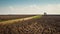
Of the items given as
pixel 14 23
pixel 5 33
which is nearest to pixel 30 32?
pixel 14 23

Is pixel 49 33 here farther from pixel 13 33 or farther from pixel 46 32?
pixel 13 33

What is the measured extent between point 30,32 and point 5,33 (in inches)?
80.8

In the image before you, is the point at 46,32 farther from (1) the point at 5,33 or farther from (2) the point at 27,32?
(1) the point at 5,33

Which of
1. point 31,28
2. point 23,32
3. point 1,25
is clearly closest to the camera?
point 1,25

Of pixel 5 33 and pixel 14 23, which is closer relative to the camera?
pixel 5 33

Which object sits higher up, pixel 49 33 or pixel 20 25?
pixel 20 25

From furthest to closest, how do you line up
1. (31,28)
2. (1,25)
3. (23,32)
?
(31,28) → (23,32) → (1,25)

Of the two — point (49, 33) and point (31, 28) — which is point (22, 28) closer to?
point (31, 28)

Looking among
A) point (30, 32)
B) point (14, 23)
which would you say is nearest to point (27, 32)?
point (30, 32)

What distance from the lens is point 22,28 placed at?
1050cm

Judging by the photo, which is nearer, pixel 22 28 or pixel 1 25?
pixel 1 25

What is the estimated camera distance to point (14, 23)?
10.6m

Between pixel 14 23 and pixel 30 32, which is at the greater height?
pixel 14 23

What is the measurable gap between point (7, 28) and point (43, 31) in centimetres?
339
